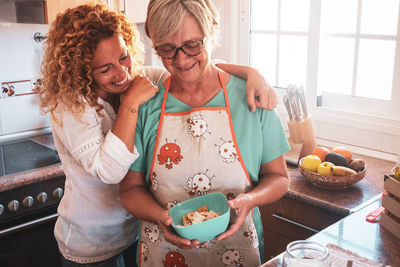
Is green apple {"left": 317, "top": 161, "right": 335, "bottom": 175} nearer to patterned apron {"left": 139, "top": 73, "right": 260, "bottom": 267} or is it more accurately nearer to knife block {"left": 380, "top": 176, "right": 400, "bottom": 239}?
knife block {"left": 380, "top": 176, "right": 400, "bottom": 239}

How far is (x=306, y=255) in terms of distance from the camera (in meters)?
1.02

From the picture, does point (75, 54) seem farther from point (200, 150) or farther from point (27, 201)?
point (27, 201)

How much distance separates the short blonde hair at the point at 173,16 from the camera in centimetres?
119

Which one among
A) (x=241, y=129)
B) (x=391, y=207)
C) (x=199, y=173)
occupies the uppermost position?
(x=241, y=129)

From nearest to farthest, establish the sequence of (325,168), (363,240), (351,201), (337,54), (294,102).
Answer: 1. (363,240)
2. (351,201)
3. (325,168)
4. (294,102)
5. (337,54)

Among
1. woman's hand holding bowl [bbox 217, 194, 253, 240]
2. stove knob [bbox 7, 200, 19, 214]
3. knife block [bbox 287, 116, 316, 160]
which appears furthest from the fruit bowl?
stove knob [bbox 7, 200, 19, 214]

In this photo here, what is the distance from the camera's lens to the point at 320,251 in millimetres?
1009

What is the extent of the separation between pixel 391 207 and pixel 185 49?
767 mm

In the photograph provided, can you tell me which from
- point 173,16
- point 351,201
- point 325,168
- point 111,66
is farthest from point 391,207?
point 111,66

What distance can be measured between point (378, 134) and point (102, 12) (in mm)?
1504

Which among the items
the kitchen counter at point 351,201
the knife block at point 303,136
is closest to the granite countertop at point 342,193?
the kitchen counter at point 351,201

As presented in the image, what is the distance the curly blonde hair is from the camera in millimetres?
1341

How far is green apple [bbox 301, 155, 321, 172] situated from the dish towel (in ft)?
2.24

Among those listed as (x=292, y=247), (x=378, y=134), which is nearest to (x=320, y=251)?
(x=292, y=247)
